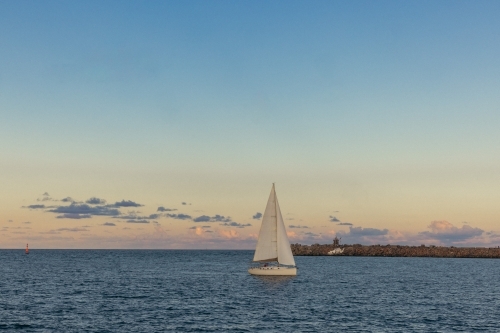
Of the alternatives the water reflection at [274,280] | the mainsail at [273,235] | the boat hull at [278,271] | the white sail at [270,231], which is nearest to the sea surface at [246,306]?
the water reflection at [274,280]

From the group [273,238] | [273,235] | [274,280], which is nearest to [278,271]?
[274,280]

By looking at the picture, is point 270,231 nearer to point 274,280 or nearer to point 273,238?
point 273,238

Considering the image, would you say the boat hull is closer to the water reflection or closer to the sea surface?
the water reflection

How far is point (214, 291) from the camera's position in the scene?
250ft

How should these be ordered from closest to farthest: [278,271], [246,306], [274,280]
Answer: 1. [246,306]
2. [274,280]
3. [278,271]

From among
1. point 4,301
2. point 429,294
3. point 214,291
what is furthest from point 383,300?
point 4,301

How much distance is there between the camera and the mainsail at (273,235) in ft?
295

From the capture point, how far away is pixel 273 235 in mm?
90062

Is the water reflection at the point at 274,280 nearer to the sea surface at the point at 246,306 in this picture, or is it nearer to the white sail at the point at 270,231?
the sea surface at the point at 246,306

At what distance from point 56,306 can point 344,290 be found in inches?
1645

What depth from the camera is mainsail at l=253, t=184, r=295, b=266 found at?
295 feet

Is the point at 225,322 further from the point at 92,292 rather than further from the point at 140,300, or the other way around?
the point at 92,292

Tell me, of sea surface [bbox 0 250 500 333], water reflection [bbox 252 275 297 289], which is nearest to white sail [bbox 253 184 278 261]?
water reflection [bbox 252 275 297 289]

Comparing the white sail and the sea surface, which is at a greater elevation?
the white sail
